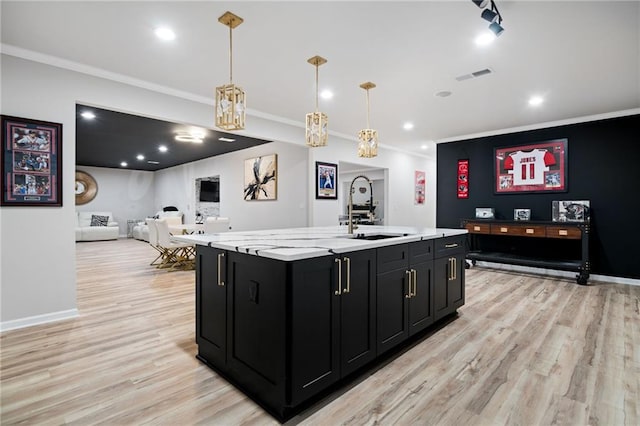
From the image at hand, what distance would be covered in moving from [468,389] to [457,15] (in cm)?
261

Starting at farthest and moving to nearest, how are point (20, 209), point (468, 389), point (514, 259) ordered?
1. point (514, 259)
2. point (20, 209)
3. point (468, 389)

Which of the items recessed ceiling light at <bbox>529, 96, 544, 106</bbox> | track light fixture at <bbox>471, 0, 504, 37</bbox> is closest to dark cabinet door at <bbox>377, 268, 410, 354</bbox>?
track light fixture at <bbox>471, 0, 504, 37</bbox>

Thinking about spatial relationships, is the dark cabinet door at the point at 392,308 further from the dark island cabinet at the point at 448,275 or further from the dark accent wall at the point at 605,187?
the dark accent wall at the point at 605,187

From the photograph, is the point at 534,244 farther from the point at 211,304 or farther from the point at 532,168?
the point at 211,304

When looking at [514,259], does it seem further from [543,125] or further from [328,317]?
[328,317]

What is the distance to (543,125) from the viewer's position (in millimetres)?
5410

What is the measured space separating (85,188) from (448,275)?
11.9 meters

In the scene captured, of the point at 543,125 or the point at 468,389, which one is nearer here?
the point at 468,389

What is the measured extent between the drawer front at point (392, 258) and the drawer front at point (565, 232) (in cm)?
367

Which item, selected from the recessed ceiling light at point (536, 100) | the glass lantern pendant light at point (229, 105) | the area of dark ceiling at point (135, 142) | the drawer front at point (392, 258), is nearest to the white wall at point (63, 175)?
the area of dark ceiling at point (135, 142)

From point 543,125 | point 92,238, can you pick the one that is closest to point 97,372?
point 543,125

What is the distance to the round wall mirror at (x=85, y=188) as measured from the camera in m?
10.5

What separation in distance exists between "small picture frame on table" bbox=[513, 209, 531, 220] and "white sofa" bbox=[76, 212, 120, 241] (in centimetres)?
1116

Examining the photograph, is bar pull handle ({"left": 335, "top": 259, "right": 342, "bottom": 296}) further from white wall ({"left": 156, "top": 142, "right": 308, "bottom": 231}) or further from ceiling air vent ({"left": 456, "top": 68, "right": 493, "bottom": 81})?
white wall ({"left": 156, "top": 142, "right": 308, "bottom": 231})
